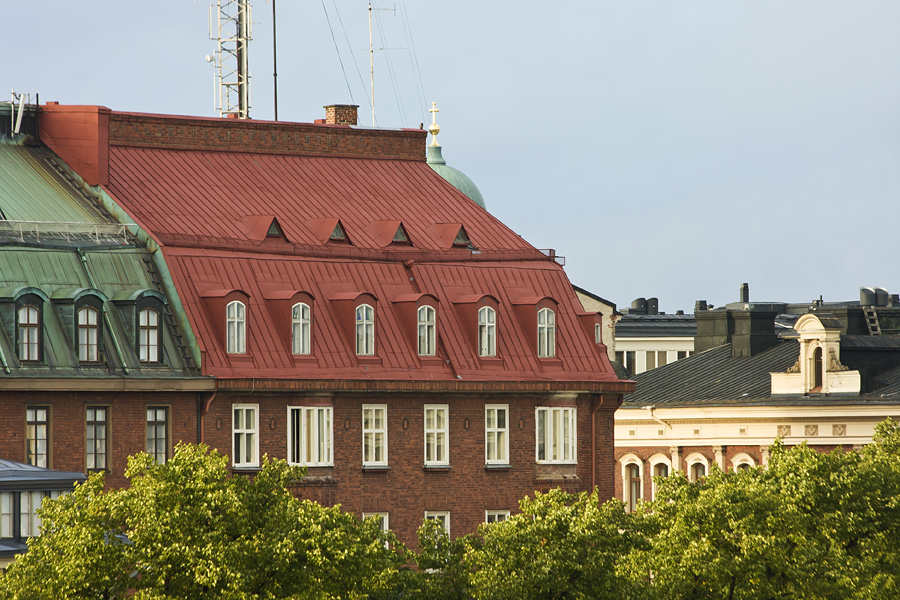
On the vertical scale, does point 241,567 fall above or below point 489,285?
below

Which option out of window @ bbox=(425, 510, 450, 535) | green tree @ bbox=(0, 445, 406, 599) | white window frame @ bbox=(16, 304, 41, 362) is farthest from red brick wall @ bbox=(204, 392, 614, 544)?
green tree @ bbox=(0, 445, 406, 599)

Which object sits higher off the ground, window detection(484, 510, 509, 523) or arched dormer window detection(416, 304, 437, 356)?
arched dormer window detection(416, 304, 437, 356)

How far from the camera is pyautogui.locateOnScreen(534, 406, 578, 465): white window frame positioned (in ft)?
310

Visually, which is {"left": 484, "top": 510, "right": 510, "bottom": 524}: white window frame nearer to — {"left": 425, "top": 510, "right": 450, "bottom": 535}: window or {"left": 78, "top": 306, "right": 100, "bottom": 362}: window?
{"left": 425, "top": 510, "right": 450, "bottom": 535}: window

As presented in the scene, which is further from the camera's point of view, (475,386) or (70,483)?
(475,386)

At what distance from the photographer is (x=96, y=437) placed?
84188mm

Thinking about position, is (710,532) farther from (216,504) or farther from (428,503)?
(428,503)

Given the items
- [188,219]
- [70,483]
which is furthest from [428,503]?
[70,483]

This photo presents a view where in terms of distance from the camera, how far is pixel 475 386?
92.3 meters

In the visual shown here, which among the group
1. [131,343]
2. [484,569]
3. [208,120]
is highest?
[208,120]

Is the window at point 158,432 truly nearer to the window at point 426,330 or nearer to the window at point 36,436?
the window at point 36,436

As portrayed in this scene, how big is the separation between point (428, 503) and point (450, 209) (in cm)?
1289

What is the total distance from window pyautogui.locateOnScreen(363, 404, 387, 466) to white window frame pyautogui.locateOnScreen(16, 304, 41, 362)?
12496 mm

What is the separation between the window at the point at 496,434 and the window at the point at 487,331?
1903 mm
